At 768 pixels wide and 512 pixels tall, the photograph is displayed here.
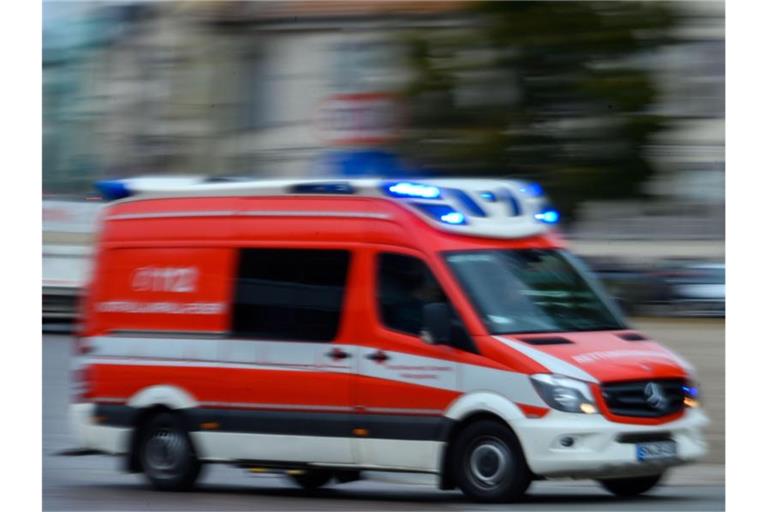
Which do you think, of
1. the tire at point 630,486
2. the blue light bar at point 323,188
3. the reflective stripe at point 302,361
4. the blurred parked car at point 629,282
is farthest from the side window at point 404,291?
the blurred parked car at point 629,282

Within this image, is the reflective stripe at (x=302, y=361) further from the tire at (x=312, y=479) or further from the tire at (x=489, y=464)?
the tire at (x=312, y=479)

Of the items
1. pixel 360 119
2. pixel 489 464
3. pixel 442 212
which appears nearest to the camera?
pixel 489 464

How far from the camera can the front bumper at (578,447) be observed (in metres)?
10.1

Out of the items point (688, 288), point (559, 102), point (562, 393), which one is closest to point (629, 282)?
point (688, 288)

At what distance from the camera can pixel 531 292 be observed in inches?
424

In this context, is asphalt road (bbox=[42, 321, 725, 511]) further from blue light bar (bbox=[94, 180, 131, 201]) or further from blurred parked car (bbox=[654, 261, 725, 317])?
blue light bar (bbox=[94, 180, 131, 201])

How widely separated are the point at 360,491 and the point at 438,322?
99.2 inches

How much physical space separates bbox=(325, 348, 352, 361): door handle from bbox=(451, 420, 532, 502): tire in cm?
100

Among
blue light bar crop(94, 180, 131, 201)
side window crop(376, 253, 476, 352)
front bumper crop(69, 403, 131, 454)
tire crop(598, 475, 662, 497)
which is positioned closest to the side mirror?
side window crop(376, 253, 476, 352)

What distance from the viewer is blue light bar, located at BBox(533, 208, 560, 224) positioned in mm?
11336

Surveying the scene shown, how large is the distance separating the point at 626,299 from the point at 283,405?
134 inches

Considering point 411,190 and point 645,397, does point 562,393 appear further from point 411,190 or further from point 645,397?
point 411,190

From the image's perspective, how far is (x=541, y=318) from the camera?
1066 centimetres
